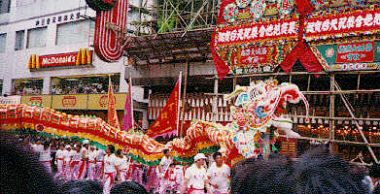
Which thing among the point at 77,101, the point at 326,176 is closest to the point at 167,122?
the point at 326,176

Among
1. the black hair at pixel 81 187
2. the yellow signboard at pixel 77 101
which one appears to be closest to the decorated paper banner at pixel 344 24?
the black hair at pixel 81 187

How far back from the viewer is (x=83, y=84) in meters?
19.0

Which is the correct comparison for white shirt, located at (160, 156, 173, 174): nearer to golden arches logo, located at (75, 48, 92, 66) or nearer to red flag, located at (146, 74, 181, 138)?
red flag, located at (146, 74, 181, 138)

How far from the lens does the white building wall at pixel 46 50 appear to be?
685 inches

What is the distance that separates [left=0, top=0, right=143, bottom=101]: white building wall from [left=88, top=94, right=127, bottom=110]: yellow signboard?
2.28 ft

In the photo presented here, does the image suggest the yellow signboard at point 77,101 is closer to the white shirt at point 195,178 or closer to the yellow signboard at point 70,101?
the yellow signboard at point 70,101

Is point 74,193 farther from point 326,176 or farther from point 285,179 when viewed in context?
point 326,176

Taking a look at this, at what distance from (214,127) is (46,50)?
46.3 ft

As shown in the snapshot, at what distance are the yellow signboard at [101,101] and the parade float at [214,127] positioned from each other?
665 cm

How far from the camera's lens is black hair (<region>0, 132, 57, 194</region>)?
5.16 ft

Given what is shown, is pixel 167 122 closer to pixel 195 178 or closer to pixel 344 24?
pixel 195 178

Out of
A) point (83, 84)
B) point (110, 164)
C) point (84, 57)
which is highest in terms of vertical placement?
point (84, 57)

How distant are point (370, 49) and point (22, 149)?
7867 millimetres

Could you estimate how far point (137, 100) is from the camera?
16406mm
